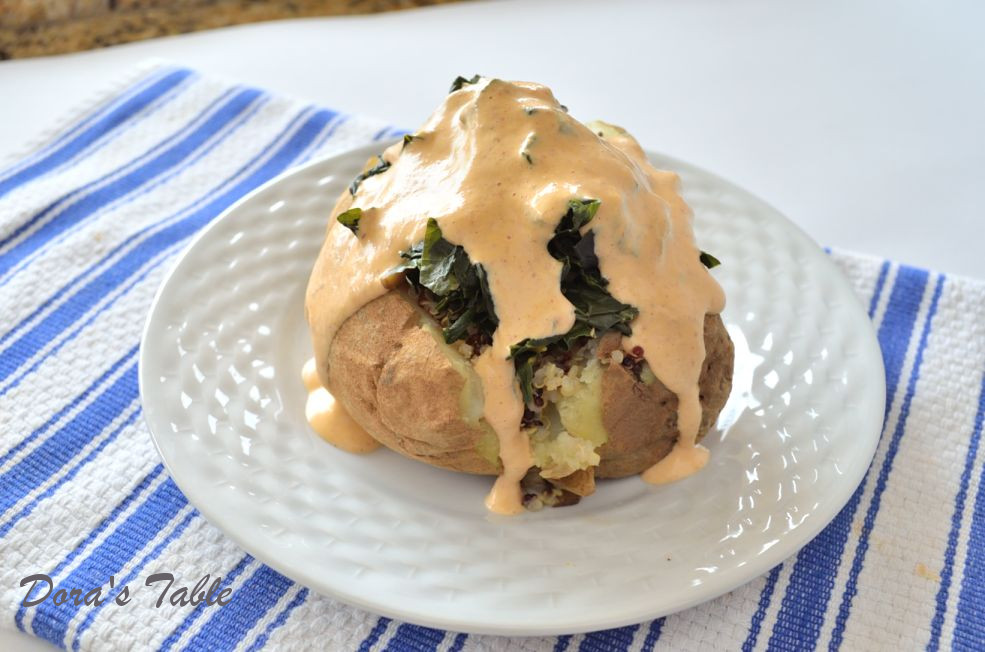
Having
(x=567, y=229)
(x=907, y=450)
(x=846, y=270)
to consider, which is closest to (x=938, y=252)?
(x=846, y=270)

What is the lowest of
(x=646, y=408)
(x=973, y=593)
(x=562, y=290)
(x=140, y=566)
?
(x=973, y=593)

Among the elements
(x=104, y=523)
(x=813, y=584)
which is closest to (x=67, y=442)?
(x=104, y=523)

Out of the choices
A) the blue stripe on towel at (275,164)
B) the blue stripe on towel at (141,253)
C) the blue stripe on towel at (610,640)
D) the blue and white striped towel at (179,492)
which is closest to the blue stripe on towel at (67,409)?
the blue and white striped towel at (179,492)

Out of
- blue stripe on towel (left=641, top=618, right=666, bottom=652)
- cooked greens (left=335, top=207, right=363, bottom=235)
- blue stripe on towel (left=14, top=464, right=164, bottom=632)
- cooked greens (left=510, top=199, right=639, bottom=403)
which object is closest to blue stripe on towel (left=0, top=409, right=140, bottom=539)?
blue stripe on towel (left=14, top=464, right=164, bottom=632)

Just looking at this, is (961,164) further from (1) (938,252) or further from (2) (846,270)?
(2) (846,270)

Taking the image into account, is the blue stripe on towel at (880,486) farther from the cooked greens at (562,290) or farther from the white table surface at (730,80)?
the cooked greens at (562,290)

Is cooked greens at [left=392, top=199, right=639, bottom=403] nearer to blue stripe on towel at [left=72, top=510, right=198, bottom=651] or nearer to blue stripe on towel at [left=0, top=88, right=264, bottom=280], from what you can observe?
blue stripe on towel at [left=72, top=510, right=198, bottom=651]

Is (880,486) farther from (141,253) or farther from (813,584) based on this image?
(141,253)
